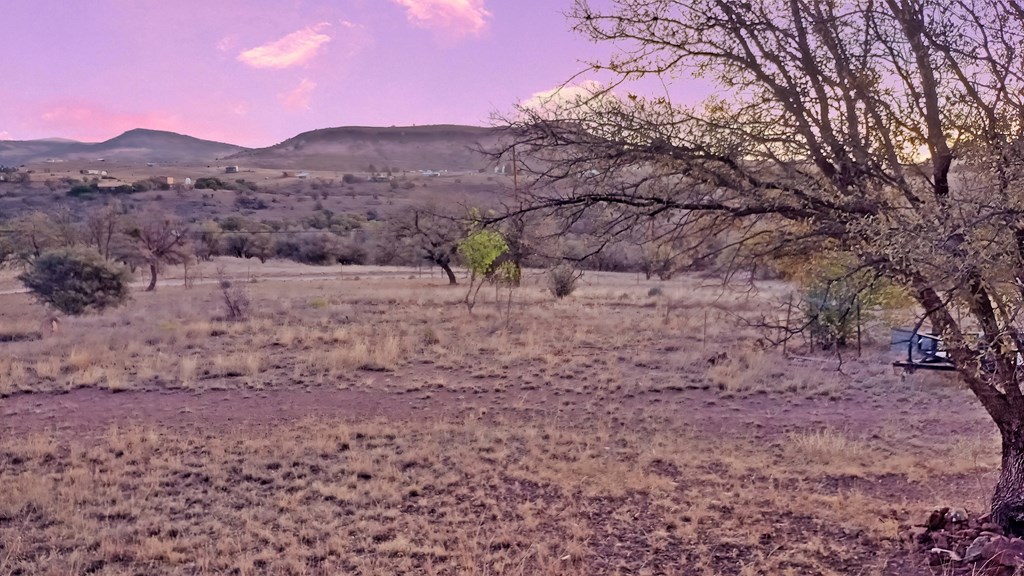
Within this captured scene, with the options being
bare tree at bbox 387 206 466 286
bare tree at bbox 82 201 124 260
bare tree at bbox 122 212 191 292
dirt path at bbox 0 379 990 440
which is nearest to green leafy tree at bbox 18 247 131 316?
bare tree at bbox 122 212 191 292

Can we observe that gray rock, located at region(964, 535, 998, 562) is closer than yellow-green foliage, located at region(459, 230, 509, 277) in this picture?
Yes

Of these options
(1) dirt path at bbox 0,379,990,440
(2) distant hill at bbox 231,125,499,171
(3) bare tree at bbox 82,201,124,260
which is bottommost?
(1) dirt path at bbox 0,379,990,440

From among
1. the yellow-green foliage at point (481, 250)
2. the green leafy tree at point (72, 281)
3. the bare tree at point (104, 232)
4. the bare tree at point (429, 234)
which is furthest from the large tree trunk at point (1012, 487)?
the bare tree at point (104, 232)

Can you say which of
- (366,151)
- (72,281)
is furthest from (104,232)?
(366,151)

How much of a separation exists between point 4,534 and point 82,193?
7072 cm

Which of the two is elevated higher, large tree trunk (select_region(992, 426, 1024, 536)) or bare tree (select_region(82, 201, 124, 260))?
bare tree (select_region(82, 201, 124, 260))

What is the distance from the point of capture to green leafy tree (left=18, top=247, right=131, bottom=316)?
2155 cm

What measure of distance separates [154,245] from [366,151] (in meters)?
123

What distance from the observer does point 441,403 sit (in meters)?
11.2

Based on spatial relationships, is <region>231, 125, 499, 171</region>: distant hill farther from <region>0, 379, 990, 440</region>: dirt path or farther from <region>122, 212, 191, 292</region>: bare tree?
<region>0, 379, 990, 440</region>: dirt path

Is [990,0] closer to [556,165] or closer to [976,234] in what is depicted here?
[976,234]

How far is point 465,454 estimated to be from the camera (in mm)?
8109

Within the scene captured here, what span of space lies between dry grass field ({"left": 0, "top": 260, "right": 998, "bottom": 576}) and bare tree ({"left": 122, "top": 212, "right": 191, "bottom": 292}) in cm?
1624

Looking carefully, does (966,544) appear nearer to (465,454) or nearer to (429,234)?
(465,454)
